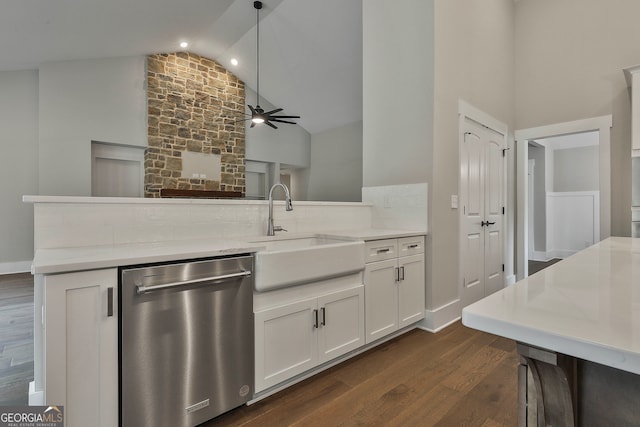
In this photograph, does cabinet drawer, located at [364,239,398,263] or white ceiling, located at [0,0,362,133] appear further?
white ceiling, located at [0,0,362,133]

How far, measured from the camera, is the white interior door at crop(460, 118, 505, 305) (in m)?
3.17

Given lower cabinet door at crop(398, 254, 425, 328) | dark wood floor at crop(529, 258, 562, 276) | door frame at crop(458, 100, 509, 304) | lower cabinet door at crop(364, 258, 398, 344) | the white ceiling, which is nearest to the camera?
lower cabinet door at crop(364, 258, 398, 344)

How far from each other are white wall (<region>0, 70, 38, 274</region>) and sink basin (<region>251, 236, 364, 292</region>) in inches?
227

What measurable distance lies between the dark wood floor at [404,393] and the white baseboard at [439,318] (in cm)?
34

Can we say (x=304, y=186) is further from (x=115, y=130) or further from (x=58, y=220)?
(x=58, y=220)

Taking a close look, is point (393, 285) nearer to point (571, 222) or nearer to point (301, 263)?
point (301, 263)

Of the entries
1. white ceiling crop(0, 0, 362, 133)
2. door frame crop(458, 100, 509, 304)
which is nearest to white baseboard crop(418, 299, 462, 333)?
door frame crop(458, 100, 509, 304)

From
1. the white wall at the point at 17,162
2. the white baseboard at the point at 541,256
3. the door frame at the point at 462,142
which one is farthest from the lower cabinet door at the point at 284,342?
the white baseboard at the point at 541,256

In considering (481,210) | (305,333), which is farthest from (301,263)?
(481,210)

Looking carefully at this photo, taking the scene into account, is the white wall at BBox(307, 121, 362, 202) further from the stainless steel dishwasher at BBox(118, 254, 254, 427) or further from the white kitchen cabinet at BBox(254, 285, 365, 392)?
the stainless steel dishwasher at BBox(118, 254, 254, 427)

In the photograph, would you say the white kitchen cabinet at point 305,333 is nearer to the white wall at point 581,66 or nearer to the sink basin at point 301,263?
the sink basin at point 301,263

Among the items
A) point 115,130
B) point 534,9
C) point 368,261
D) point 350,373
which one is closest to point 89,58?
point 115,130

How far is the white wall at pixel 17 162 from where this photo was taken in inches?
206

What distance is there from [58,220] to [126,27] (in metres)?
4.57
